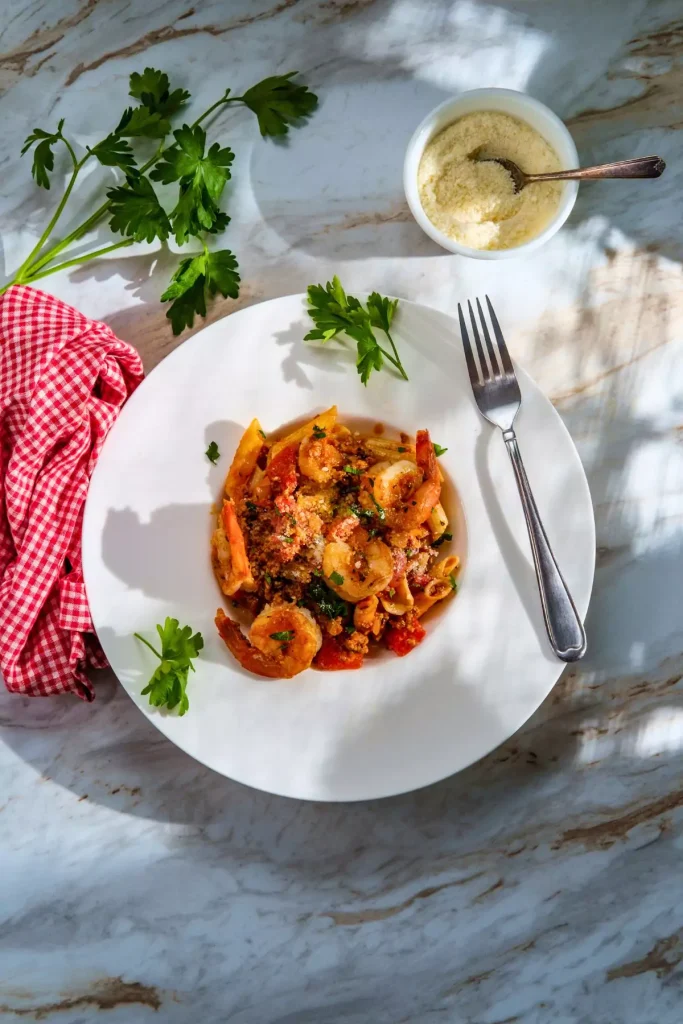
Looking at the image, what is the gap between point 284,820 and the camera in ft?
9.21

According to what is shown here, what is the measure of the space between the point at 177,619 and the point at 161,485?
40cm

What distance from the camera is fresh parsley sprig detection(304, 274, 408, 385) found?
251 cm

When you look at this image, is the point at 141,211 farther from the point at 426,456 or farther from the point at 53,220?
the point at 426,456

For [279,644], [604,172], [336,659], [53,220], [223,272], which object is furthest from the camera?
[53,220]

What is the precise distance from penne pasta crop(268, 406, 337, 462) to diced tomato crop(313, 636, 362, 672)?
60 centimetres

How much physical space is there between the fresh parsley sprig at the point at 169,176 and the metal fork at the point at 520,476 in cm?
83

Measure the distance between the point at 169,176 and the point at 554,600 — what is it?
177 centimetres

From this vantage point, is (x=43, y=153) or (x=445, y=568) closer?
(x=445, y=568)

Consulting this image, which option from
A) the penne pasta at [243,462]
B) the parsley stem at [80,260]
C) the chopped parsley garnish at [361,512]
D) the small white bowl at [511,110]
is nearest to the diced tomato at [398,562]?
the chopped parsley garnish at [361,512]

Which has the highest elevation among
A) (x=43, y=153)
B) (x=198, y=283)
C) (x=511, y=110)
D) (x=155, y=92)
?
(x=155, y=92)

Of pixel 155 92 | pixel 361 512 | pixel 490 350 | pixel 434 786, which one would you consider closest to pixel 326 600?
pixel 361 512

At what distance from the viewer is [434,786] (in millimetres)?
2791

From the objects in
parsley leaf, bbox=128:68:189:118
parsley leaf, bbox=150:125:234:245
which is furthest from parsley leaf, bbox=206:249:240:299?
parsley leaf, bbox=128:68:189:118

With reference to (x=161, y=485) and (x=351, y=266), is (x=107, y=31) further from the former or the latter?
(x=161, y=485)
